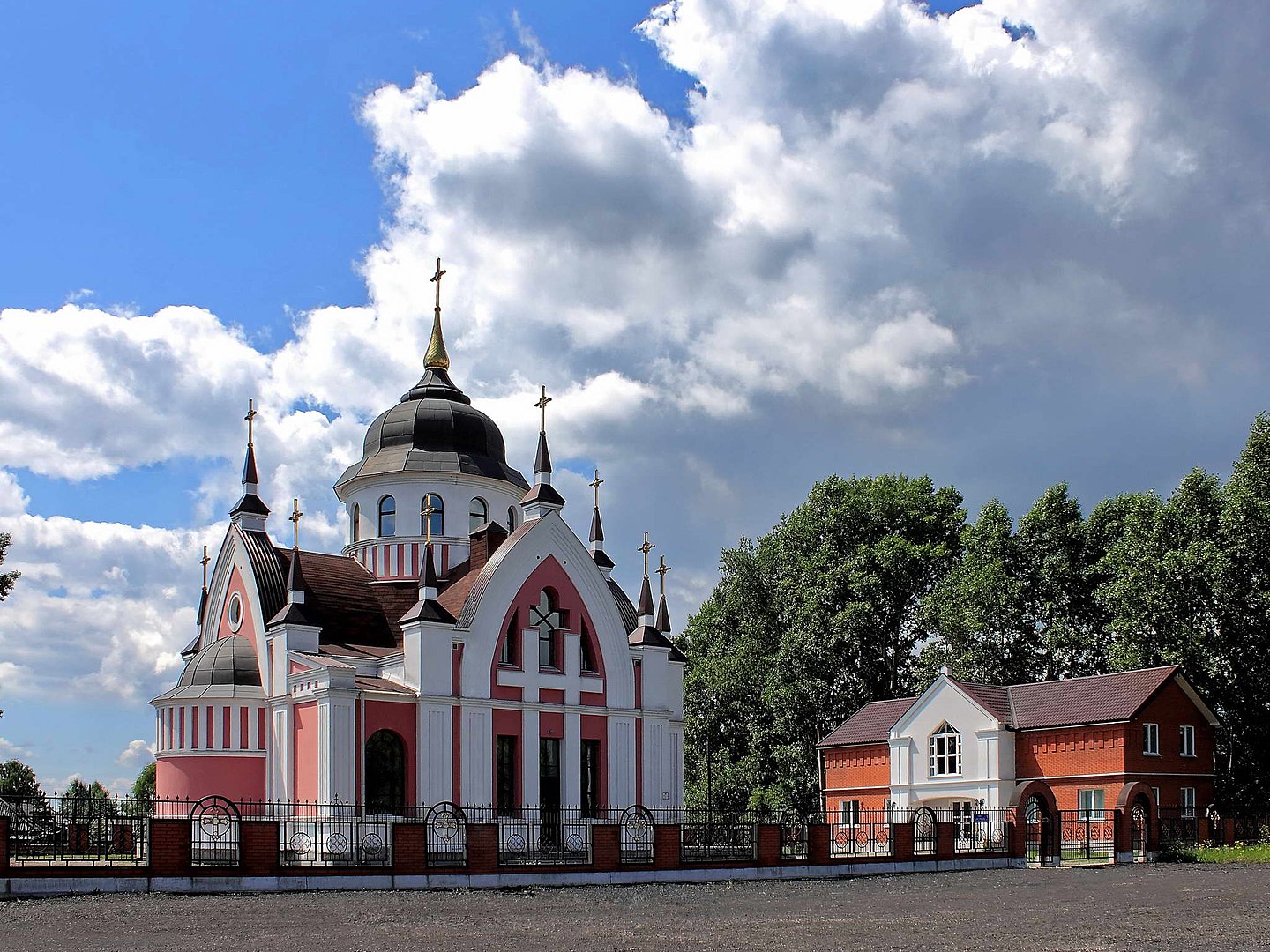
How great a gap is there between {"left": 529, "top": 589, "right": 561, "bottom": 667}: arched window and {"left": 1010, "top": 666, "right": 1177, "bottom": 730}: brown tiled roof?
15375 millimetres

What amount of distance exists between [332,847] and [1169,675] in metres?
23.8

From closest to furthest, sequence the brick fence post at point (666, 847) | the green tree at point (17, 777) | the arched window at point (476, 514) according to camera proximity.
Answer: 1. the brick fence post at point (666, 847)
2. the arched window at point (476, 514)
3. the green tree at point (17, 777)

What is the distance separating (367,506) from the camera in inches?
1567

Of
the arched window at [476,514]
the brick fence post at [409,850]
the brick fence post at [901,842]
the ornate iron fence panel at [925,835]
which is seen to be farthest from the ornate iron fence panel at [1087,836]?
the arched window at [476,514]

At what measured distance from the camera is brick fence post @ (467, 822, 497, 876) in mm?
24469

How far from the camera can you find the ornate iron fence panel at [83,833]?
22.0m

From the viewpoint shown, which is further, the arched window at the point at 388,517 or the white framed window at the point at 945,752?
the white framed window at the point at 945,752

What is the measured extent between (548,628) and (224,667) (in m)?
8.42

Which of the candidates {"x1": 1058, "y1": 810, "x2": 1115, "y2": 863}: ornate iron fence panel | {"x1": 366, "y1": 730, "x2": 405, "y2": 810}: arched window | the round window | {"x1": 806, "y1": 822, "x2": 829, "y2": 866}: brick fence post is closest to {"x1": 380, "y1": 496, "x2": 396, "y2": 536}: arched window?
the round window

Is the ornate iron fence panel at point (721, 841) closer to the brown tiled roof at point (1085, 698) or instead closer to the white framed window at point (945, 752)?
the brown tiled roof at point (1085, 698)

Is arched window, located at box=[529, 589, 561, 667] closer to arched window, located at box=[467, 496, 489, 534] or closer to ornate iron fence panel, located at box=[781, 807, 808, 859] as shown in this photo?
arched window, located at box=[467, 496, 489, 534]

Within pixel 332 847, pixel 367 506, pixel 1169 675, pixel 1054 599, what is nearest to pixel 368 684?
pixel 332 847

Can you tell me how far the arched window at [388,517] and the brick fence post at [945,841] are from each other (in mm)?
17625

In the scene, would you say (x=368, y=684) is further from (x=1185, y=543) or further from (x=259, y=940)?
(x=1185, y=543)
